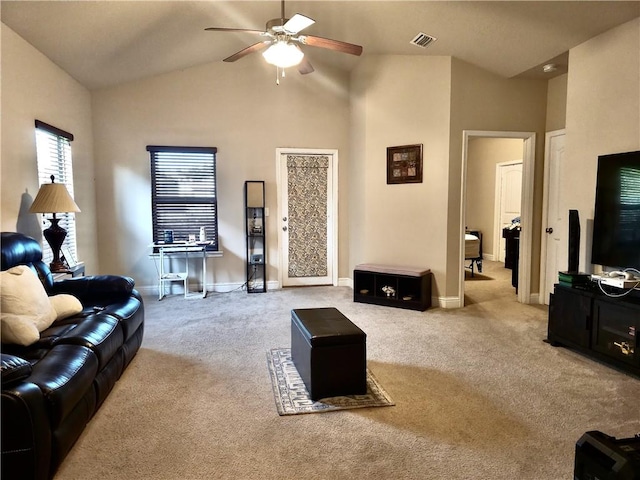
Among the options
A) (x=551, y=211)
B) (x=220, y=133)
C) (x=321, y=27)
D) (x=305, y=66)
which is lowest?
(x=551, y=211)

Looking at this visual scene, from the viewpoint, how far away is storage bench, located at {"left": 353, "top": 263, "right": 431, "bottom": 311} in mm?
4707

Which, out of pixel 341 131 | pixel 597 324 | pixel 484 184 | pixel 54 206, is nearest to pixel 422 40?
pixel 341 131

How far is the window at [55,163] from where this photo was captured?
3872 millimetres

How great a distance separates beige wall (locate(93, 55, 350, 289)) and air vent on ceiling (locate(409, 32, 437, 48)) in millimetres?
1532

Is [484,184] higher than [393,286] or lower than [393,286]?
higher

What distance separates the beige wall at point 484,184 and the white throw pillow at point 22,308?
7910 mm

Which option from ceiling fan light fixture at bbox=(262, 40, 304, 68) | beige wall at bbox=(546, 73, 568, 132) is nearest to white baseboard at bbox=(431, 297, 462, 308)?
beige wall at bbox=(546, 73, 568, 132)

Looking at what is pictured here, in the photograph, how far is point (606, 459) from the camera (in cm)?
150

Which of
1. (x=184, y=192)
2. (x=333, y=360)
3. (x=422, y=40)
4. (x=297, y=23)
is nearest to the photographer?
(x=333, y=360)

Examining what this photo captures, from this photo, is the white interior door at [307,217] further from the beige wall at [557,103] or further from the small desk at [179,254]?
the beige wall at [557,103]

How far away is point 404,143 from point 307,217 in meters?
1.80

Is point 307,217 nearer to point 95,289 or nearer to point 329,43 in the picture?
point 329,43

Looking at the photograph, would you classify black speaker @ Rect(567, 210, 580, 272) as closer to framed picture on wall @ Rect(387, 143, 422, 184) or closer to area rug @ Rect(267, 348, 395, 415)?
framed picture on wall @ Rect(387, 143, 422, 184)

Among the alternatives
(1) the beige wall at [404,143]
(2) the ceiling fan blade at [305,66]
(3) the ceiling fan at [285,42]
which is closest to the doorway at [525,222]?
(1) the beige wall at [404,143]
